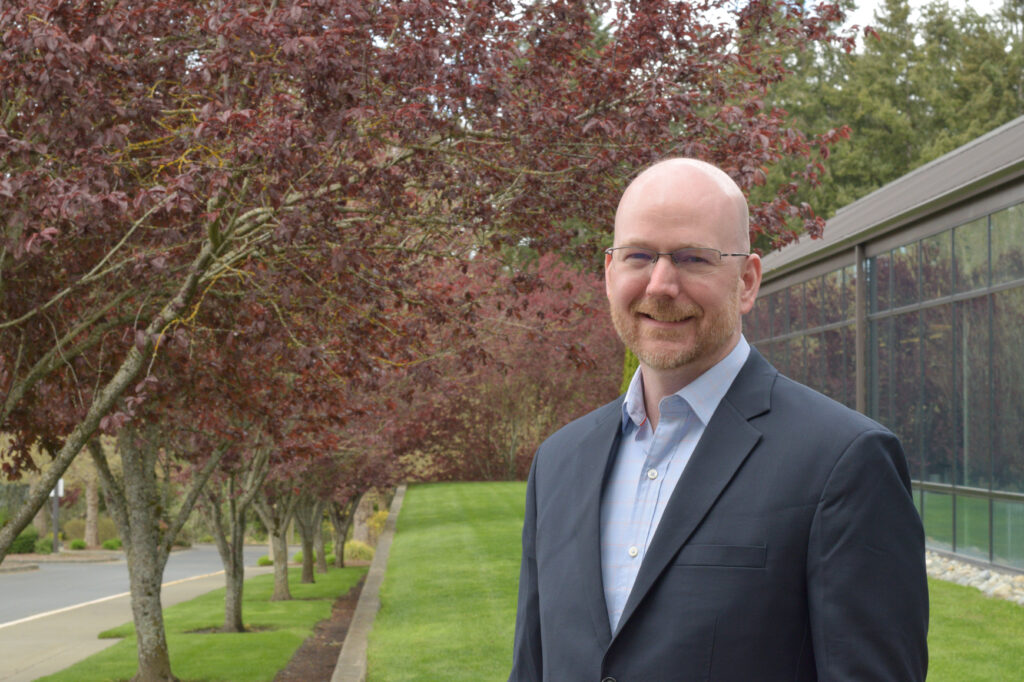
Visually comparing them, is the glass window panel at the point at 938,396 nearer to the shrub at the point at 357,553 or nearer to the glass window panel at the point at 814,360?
the glass window panel at the point at 814,360

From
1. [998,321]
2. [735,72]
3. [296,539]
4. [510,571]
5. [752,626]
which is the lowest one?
[296,539]

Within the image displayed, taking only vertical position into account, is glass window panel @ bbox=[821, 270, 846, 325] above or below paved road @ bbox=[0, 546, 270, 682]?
above

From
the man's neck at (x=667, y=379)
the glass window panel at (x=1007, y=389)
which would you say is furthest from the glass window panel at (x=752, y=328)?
Answer: the man's neck at (x=667, y=379)

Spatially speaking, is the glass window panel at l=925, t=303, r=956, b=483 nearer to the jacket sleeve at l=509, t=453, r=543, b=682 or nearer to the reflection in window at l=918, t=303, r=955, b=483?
the reflection in window at l=918, t=303, r=955, b=483

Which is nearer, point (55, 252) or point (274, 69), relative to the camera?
point (274, 69)

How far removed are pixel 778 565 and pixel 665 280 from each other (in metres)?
0.53

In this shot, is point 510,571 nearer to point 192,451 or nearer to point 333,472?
point 192,451

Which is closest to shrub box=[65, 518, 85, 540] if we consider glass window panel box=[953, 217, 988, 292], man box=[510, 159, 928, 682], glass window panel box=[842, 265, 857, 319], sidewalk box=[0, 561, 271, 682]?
sidewalk box=[0, 561, 271, 682]

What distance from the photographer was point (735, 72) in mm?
8727

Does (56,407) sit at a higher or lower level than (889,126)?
lower

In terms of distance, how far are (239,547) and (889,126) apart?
3131 centimetres

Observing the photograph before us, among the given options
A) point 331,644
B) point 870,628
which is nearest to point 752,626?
point 870,628

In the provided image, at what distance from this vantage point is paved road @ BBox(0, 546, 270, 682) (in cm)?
1806

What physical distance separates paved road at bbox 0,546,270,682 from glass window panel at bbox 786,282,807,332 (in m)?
13.9
